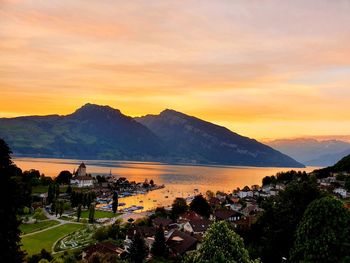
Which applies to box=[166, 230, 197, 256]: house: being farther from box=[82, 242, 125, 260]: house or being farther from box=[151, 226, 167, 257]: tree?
box=[82, 242, 125, 260]: house

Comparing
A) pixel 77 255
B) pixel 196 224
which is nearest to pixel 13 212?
pixel 77 255

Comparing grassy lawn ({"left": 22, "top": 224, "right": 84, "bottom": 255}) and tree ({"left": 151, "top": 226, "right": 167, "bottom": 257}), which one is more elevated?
tree ({"left": 151, "top": 226, "right": 167, "bottom": 257})

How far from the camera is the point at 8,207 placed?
15.9 metres

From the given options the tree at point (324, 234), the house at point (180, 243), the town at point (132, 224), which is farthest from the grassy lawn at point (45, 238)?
the tree at point (324, 234)

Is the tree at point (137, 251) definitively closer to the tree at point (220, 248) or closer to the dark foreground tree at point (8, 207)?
the dark foreground tree at point (8, 207)

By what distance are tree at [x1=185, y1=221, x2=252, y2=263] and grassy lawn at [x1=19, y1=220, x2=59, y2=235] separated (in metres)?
54.6

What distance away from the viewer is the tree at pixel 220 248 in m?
12.8

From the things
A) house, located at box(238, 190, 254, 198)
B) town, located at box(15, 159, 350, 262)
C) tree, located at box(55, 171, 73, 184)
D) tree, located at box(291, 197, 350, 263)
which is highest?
tree, located at box(291, 197, 350, 263)

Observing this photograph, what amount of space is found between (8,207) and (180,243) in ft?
106

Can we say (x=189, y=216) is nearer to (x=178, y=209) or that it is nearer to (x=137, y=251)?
(x=178, y=209)

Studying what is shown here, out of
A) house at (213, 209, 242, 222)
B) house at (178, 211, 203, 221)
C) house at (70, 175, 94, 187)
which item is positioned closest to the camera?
house at (178, 211, 203, 221)

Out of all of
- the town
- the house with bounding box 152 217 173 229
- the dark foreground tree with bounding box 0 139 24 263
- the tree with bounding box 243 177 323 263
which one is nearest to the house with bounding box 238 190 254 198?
the town

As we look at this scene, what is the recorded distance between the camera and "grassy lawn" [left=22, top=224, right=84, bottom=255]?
5054 cm

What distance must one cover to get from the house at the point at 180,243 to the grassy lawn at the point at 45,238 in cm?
1563
